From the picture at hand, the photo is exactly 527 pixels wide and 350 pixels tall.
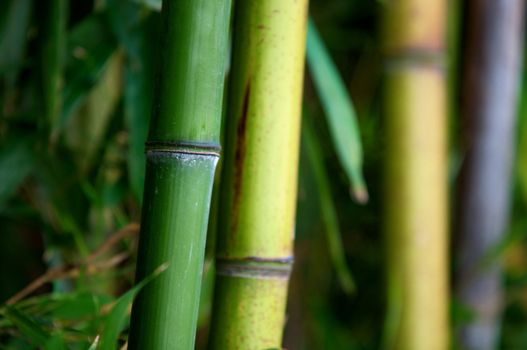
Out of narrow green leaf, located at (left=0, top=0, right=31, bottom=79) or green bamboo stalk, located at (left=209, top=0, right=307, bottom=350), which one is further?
narrow green leaf, located at (left=0, top=0, right=31, bottom=79)

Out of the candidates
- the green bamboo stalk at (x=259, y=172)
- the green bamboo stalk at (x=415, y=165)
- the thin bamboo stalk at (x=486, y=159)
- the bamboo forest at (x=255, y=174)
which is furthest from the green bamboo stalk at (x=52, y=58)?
the thin bamboo stalk at (x=486, y=159)

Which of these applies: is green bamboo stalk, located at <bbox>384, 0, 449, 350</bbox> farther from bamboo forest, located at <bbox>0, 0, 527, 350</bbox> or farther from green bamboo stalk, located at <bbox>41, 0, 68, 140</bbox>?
green bamboo stalk, located at <bbox>41, 0, 68, 140</bbox>

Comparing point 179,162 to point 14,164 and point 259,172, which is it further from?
point 14,164

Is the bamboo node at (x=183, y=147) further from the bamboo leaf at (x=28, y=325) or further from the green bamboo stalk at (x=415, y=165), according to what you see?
the green bamboo stalk at (x=415, y=165)

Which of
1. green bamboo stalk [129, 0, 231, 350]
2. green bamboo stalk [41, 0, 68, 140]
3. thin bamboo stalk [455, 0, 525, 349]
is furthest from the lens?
thin bamboo stalk [455, 0, 525, 349]

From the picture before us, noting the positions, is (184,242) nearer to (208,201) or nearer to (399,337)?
(208,201)

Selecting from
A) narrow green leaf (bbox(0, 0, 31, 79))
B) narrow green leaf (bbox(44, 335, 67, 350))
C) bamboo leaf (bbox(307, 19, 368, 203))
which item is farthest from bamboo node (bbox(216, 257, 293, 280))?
narrow green leaf (bbox(0, 0, 31, 79))

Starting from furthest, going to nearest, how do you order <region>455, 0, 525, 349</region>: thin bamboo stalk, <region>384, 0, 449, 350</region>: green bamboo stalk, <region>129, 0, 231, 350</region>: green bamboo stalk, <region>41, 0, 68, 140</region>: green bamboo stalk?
<region>455, 0, 525, 349</region>: thin bamboo stalk, <region>384, 0, 449, 350</region>: green bamboo stalk, <region>41, 0, 68, 140</region>: green bamboo stalk, <region>129, 0, 231, 350</region>: green bamboo stalk

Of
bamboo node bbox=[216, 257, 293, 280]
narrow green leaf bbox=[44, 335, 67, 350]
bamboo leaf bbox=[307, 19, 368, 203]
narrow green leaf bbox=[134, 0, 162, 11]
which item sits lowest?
narrow green leaf bbox=[44, 335, 67, 350]
